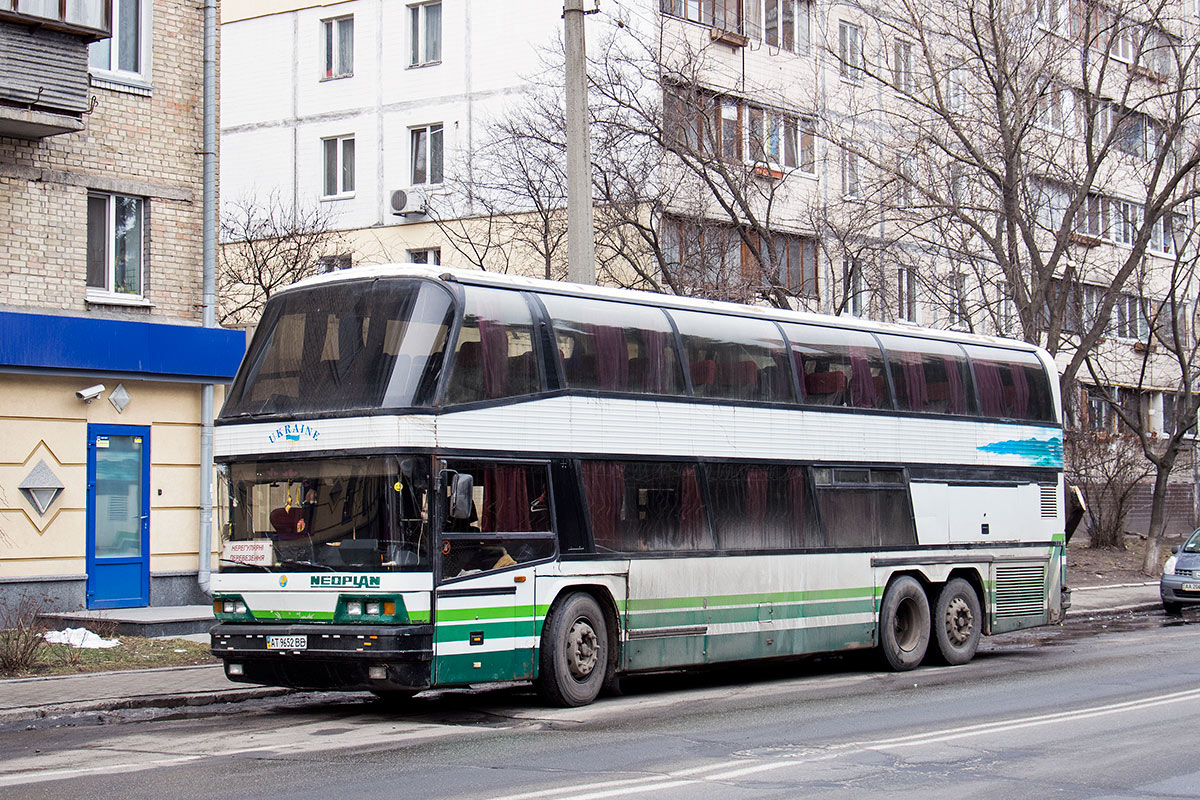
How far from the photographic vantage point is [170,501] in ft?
66.2

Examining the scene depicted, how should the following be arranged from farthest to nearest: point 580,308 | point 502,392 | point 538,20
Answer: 1. point 538,20
2. point 580,308
3. point 502,392

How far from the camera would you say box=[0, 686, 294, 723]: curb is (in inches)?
480

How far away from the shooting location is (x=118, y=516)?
19609 mm

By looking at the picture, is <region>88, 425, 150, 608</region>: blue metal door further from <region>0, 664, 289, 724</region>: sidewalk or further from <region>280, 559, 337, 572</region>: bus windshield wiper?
<region>280, 559, 337, 572</region>: bus windshield wiper

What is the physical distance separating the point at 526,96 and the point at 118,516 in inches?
725

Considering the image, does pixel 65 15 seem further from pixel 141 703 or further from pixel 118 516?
pixel 141 703

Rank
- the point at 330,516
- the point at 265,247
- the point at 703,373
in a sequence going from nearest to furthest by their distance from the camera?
the point at 330,516
the point at 703,373
the point at 265,247

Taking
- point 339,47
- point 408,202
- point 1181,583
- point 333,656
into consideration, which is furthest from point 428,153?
point 333,656

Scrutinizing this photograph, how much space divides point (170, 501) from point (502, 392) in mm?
9345

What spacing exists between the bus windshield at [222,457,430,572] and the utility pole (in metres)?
5.09

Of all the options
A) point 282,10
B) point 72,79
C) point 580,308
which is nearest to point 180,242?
point 72,79

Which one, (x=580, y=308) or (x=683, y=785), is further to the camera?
(x=580, y=308)

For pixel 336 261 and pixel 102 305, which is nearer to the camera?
pixel 102 305

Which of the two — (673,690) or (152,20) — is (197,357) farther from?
(673,690)
